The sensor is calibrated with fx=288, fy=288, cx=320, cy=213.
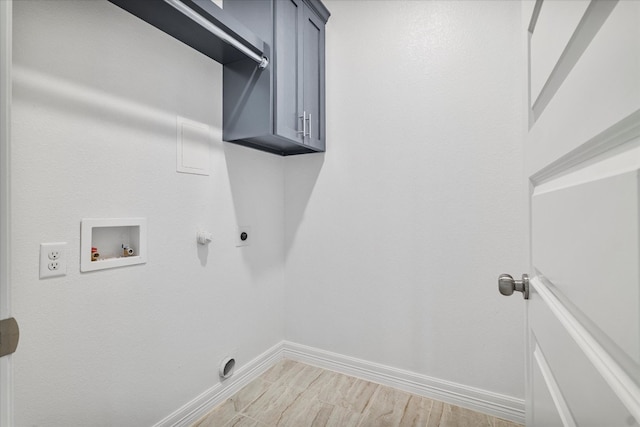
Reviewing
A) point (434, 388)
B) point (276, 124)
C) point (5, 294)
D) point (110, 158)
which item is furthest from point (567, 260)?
point (434, 388)

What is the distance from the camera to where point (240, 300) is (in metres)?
1.77

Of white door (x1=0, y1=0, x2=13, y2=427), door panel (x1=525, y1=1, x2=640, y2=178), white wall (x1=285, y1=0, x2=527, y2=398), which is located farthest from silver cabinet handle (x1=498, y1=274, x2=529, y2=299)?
white door (x1=0, y1=0, x2=13, y2=427)

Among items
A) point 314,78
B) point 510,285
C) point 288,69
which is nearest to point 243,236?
point 288,69

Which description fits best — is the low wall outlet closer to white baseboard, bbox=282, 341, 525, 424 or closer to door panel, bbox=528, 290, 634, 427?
white baseboard, bbox=282, 341, 525, 424

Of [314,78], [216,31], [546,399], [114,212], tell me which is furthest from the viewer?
[314,78]

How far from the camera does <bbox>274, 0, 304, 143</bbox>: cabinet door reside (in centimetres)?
151

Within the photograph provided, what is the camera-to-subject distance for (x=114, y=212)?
1.15m

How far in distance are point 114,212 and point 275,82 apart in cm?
96

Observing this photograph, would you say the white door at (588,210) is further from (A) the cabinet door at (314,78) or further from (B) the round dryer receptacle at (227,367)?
(B) the round dryer receptacle at (227,367)

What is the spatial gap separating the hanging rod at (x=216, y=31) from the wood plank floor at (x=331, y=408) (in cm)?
183

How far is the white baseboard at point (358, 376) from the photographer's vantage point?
1.49m

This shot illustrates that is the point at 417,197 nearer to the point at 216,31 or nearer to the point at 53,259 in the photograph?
the point at 216,31

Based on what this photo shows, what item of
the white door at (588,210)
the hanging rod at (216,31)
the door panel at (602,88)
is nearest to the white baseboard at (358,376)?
the white door at (588,210)

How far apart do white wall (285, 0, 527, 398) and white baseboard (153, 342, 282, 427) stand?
9.8 inches
